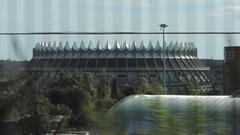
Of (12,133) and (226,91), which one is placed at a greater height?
(226,91)

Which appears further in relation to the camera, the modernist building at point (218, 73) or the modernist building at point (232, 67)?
the modernist building at point (218, 73)

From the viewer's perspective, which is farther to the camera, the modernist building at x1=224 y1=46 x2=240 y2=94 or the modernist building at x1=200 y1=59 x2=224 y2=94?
the modernist building at x1=200 y1=59 x2=224 y2=94

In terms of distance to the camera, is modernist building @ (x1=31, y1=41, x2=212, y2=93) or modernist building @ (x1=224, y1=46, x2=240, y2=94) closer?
modernist building @ (x1=224, y1=46, x2=240, y2=94)

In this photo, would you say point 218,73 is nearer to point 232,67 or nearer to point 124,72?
point 232,67

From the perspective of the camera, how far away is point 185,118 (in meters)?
2.55

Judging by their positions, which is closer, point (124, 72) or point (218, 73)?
point (218, 73)

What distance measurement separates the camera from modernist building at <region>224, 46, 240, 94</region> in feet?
11.4

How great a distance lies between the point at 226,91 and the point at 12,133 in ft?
6.23

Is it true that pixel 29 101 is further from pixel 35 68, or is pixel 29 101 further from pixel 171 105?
pixel 171 105

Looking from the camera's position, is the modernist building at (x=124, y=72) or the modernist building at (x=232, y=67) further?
the modernist building at (x=124, y=72)

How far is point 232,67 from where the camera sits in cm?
364

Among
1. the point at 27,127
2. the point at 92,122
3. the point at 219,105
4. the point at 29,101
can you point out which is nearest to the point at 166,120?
the point at 92,122

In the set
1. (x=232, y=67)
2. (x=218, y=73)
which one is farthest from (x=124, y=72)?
(x=232, y=67)

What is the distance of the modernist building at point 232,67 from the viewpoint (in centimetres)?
348
